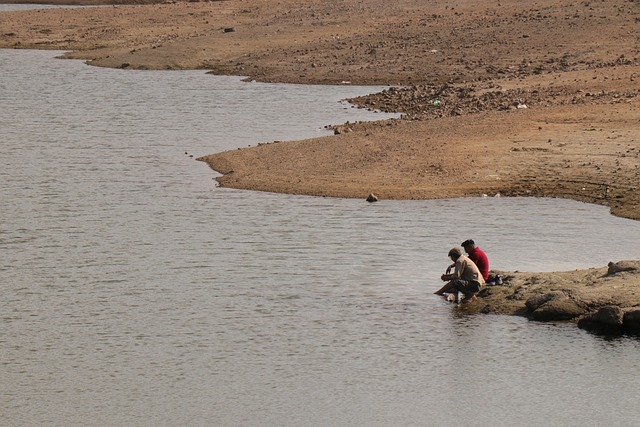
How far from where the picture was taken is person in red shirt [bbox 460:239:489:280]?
942 inches

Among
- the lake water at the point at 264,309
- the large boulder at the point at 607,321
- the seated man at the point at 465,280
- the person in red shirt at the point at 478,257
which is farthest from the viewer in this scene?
the person in red shirt at the point at 478,257

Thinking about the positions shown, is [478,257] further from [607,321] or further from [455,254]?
[607,321]

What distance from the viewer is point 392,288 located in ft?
Result: 79.6

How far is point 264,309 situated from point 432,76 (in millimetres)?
28057

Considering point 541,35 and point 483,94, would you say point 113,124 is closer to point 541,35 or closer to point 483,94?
point 483,94

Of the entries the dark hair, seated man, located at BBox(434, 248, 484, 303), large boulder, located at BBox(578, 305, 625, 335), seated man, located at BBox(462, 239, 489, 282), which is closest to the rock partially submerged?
large boulder, located at BBox(578, 305, 625, 335)

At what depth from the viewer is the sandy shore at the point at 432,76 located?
32625 mm

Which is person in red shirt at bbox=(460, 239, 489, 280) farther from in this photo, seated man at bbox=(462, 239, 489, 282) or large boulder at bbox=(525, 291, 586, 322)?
large boulder at bbox=(525, 291, 586, 322)

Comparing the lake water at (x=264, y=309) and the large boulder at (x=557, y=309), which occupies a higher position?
the large boulder at (x=557, y=309)

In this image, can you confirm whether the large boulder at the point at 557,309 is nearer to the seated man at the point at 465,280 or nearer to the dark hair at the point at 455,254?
the seated man at the point at 465,280

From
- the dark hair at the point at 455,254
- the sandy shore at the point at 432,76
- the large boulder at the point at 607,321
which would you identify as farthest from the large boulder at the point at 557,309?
the dark hair at the point at 455,254

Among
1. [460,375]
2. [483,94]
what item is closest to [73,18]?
[483,94]

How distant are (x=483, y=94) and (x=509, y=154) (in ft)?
28.0

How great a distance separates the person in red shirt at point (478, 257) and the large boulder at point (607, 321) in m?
2.71
